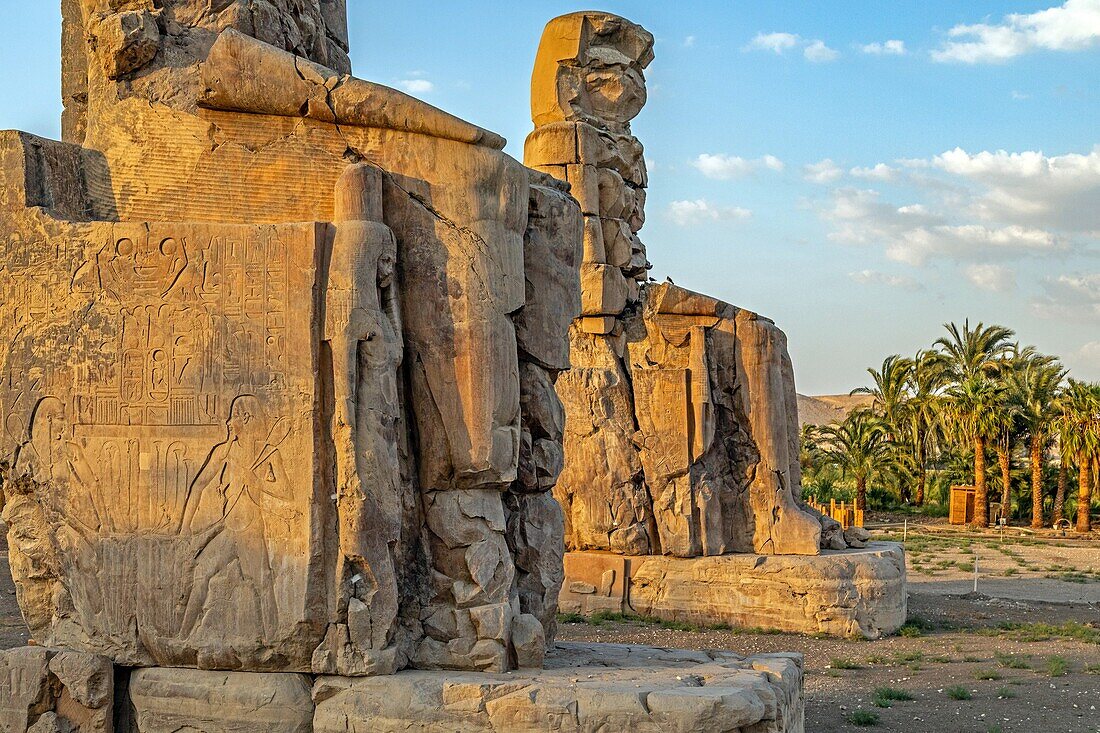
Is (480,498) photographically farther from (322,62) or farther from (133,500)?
(322,62)

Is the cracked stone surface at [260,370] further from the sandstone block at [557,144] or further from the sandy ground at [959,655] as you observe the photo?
the sandstone block at [557,144]

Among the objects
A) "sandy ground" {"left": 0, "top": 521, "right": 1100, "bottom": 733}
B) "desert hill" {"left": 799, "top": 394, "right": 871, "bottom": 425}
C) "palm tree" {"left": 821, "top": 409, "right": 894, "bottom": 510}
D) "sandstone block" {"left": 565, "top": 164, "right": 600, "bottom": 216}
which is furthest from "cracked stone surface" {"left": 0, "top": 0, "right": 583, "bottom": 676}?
"desert hill" {"left": 799, "top": 394, "right": 871, "bottom": 425}

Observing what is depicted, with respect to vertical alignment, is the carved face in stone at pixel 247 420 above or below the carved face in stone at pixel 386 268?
below

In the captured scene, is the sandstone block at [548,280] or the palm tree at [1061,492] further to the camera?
the palm tree at [1061,492]

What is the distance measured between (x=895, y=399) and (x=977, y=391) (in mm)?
2486

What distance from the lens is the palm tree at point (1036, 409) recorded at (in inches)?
993

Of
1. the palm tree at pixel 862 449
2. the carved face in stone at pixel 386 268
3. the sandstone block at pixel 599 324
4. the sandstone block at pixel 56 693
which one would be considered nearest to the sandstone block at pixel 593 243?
the sandstone block at pixel 599 324

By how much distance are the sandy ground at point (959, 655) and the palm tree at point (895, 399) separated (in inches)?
453

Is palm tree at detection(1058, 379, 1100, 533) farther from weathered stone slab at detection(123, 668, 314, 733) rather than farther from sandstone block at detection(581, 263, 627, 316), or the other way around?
weathered stone slab at detection(123, 668, 314, 733)

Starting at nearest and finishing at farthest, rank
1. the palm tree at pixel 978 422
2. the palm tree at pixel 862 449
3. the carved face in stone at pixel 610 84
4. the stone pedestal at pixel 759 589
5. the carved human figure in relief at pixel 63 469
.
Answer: the carved human figure in relief at pixel 63 469, the stone pedestal at pixel 759 589, the carved face in stone at pixel 610 84, the palm tree at pixel 978 422, the palm tree at pixel 862 449

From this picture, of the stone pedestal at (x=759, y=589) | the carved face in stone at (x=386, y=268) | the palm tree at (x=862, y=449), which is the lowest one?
the stone pedestal at (x=759, y=589)

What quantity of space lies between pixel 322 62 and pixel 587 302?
569 cm

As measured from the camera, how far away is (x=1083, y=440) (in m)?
24.8

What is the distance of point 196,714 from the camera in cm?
591
